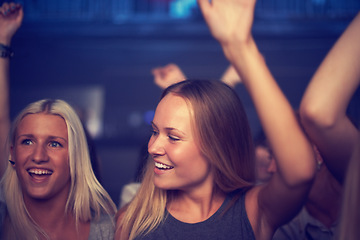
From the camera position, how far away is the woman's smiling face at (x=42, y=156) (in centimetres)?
128

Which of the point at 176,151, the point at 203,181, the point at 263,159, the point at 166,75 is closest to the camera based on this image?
the point at 176,151

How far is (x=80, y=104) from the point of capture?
409cm

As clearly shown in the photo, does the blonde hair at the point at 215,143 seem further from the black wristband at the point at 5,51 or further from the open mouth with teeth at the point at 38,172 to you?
the black wristband at the point at 5,51

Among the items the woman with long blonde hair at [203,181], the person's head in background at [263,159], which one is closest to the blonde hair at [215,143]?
the woman with long blonde hair at [203,181]

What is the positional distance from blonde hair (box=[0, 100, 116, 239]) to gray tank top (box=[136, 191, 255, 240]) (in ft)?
0.90

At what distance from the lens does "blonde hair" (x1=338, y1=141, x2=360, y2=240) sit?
0.78m

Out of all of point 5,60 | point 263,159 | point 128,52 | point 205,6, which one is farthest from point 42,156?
point 128,52

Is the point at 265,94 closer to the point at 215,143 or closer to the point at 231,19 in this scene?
the point at 231,19

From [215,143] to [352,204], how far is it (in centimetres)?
50

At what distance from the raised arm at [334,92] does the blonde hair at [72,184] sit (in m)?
0.83

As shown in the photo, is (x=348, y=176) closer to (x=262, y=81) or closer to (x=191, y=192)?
(x=262, y=81)

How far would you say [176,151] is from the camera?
1.19 metres

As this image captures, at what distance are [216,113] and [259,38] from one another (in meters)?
2.55

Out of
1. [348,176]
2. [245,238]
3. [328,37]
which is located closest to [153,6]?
[328,37]
